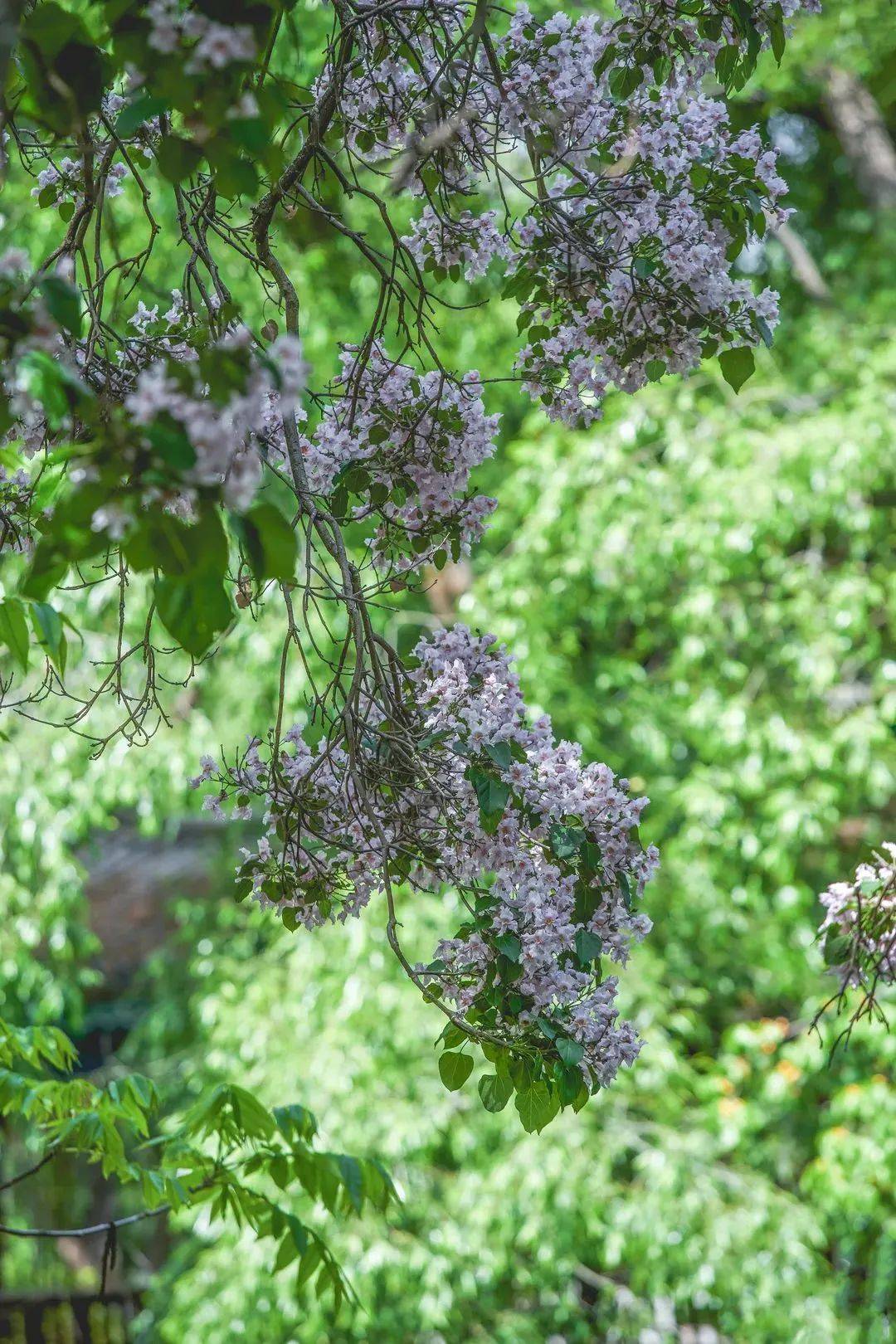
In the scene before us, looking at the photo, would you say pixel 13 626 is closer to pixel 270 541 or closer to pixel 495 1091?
pixel 270 541

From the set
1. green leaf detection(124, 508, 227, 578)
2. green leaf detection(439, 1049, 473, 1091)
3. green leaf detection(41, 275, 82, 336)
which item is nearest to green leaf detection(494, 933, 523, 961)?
Result: green leaf detection(439, 1049, 473, 1091)

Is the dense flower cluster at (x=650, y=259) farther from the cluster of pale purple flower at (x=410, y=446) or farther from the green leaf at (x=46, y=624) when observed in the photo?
the green leaf at (x=46, y=624)

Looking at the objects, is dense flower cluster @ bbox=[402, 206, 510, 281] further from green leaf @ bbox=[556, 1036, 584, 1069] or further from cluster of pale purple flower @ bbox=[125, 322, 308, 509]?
green leaf @ bbox=[556, 1036, 584, 1069]

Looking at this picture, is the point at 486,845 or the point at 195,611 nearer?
the point at 195,611

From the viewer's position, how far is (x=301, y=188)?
1.58 metres

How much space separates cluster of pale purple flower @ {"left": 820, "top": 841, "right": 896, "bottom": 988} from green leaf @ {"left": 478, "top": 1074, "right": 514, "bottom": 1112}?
61 cm

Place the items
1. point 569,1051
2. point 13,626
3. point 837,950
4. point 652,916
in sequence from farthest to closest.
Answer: point 652,916 → point 837,950 → point 569,1051 → point 13,626

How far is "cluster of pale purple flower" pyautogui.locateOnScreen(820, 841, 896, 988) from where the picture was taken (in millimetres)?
1698

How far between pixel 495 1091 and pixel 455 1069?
48 millimetres

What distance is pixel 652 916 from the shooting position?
167 inches

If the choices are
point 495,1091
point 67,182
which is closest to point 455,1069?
point 495,1091

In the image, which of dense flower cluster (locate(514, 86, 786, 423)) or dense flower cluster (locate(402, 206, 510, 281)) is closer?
dense flower cluster (locate(514, 86, 786, 423))

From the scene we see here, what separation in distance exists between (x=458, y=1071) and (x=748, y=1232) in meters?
2.81

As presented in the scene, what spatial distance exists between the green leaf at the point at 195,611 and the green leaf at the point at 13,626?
8.1 inches
